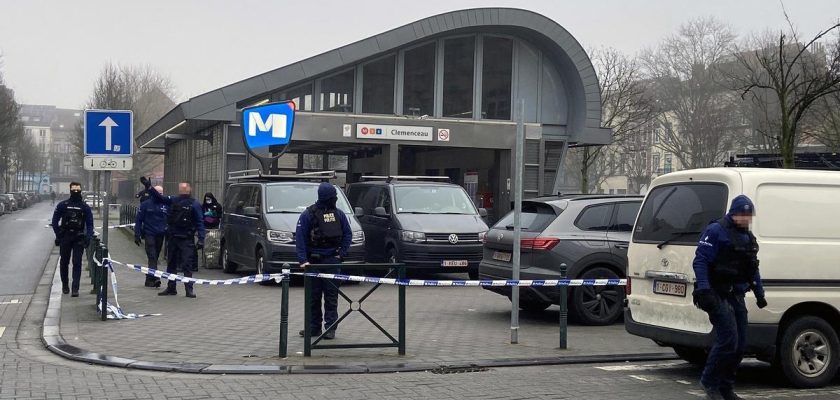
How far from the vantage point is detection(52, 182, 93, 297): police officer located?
13969 millimetres

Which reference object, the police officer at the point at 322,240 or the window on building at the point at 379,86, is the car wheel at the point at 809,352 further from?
the window on building at the point at 379,86

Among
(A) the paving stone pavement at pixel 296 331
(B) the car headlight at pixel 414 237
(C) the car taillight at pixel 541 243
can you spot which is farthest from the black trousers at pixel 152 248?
(C) the car taillight at pixel 541 243

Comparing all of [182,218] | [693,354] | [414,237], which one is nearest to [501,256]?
[693,354]

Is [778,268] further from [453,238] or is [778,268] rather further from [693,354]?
[453,238]

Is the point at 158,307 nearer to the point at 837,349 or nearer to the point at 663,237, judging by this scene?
the point at 663,237

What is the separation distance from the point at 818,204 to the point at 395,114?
20670mm

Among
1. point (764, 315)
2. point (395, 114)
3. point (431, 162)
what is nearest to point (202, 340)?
point (764, 315)

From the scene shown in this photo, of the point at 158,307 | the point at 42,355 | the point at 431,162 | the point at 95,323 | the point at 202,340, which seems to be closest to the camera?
the point at 42,355

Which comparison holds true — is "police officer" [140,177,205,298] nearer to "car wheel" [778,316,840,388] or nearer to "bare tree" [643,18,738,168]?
"car wheel" [778,316,840,388]

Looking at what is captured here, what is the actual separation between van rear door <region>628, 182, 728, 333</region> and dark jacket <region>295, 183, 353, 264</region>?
315cm

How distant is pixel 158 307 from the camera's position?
12.8 meters

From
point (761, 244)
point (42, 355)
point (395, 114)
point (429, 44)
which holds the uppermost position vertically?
point (429, 44)

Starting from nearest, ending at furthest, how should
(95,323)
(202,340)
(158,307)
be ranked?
(202,340) → (95,323) → (158,307)

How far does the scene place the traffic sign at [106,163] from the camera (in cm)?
1248
